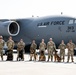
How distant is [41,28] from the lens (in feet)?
83.1

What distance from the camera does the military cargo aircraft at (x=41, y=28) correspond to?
23422 mm

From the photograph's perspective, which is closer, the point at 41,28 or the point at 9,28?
the point at 41,28

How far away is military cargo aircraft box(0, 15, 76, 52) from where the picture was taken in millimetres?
23422

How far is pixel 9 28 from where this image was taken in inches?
1069

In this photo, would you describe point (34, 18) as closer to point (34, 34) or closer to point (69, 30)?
point (34, 34)

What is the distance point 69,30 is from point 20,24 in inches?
254

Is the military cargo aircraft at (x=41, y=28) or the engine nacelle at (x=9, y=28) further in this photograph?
the engine nacelle at (x=9, y=28)

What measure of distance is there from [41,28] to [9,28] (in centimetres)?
343

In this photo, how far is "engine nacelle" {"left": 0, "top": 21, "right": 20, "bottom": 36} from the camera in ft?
86.6

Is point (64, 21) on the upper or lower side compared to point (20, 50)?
upper

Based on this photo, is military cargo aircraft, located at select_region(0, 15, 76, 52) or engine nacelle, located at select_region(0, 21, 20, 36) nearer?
military cargo aircraft, located at select_region(0, 15, 76, 52)

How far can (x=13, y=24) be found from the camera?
27312 mm
